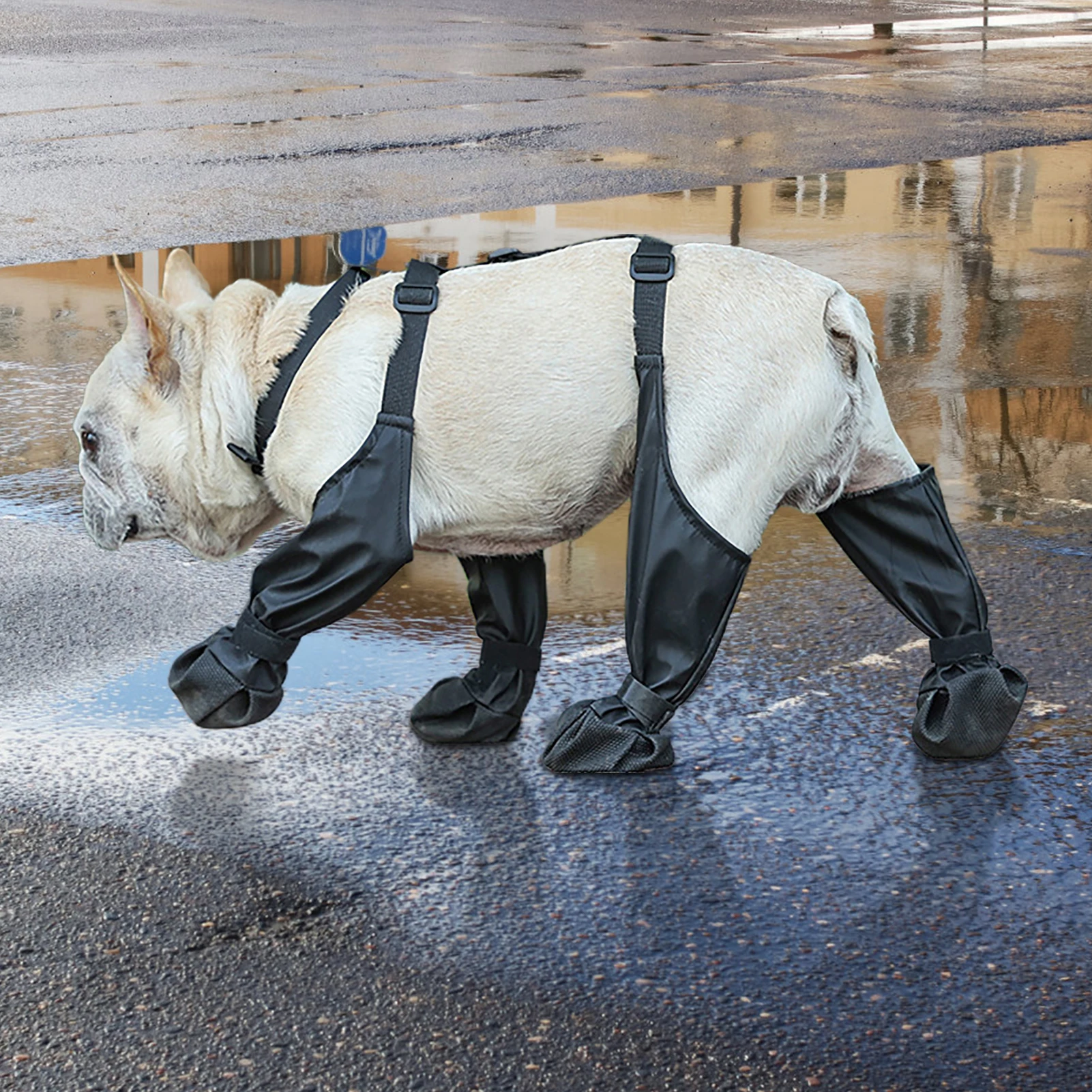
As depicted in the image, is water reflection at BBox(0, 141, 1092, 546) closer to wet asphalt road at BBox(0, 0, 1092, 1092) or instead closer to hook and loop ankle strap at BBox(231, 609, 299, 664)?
wet asphalt road at BBox(0, 0, 1092, 1092)

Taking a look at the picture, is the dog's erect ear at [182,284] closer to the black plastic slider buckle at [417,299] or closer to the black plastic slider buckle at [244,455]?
the black plastic slider buckle at [244,455]

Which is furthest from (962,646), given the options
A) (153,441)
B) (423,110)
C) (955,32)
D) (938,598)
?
(955,32)

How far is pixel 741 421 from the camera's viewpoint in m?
3.62

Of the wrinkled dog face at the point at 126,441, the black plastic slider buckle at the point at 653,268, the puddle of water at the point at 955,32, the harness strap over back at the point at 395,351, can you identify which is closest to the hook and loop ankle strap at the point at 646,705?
the harness strap over back at the point at 395,351

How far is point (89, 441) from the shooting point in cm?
384

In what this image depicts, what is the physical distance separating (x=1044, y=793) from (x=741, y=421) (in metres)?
1.20

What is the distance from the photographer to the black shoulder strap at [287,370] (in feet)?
12.2

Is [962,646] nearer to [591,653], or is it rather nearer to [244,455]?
[591,653]

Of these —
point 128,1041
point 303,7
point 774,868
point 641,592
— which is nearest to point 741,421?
point 641,592

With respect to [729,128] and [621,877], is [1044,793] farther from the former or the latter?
[729,128]

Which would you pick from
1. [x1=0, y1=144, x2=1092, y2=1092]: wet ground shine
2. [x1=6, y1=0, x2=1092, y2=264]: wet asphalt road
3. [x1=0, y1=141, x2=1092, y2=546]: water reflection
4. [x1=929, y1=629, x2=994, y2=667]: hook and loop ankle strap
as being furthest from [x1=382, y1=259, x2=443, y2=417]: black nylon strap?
[x1=6, y1=0, x2=1092, y2=264]: wet asphalt road

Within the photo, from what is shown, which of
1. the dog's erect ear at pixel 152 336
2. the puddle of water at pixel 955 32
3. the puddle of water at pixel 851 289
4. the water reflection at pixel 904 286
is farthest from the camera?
the puddle of water at pixel 955 32

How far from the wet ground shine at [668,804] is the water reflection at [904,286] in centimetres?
8

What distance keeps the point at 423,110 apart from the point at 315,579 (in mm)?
10995
